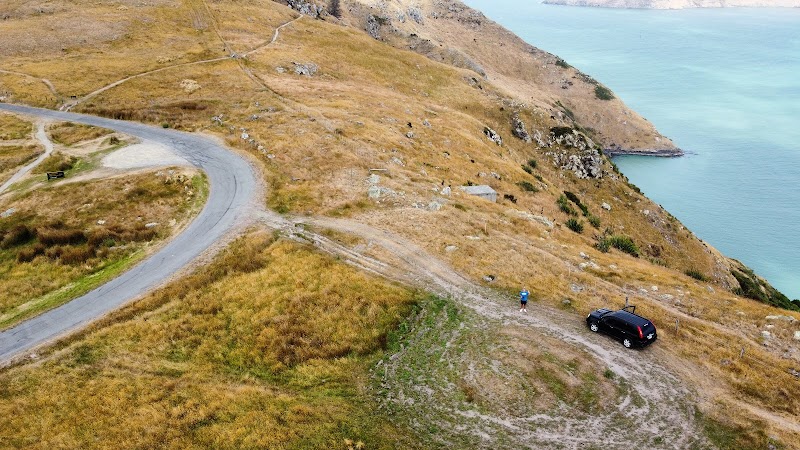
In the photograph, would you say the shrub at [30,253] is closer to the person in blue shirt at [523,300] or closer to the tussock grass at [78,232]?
the tussock grass at [78,232]

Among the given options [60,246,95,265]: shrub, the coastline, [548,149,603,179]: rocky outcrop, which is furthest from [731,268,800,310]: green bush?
the coastline

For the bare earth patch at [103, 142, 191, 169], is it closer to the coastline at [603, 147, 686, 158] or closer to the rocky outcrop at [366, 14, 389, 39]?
the rocky outcrop at [366, 14, 389, 39]

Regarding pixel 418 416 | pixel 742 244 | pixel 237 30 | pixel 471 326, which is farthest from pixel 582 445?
pixel 237 30

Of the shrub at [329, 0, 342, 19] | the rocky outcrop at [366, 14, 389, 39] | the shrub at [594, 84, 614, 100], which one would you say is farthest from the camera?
the shrub at [594, 84, 614, 100]

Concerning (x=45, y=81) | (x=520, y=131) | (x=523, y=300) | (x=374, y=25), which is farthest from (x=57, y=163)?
(x=374, y=25)

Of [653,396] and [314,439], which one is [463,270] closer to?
[653,396]

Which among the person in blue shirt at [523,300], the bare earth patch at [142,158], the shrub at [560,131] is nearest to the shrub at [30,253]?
the bare earth patch at [142,158]

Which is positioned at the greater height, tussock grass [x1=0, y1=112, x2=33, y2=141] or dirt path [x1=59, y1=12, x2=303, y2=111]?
dirt path [x1=59, y1=12, x2=303, y2=111]
